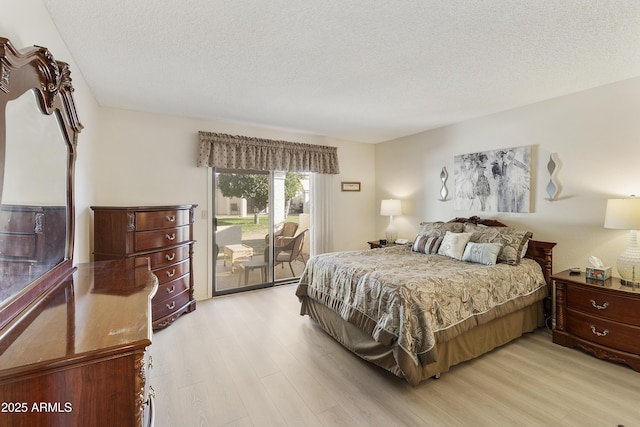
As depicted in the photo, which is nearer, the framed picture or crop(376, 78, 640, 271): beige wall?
crop(376, 78, 640, 271): beige wall

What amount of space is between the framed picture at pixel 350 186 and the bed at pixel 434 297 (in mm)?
1868

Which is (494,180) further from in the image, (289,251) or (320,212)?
(289,251)

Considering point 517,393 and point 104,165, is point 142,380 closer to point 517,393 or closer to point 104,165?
point 517,393

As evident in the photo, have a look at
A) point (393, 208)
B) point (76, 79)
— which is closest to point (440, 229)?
point (393, 208)

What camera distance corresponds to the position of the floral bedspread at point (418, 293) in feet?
A: 6.67

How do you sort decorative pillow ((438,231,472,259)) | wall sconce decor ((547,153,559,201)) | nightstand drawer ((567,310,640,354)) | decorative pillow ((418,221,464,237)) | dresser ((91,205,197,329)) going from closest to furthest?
nightstand drawer ((567,310,640,354))
dresser ((91,205,197,329))
wall sconce decor ((547,153,559,201))
decorative pillow ((438,231,472,259))
decorative pillow ((418,221,464,237))

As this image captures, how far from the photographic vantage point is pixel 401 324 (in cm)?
200

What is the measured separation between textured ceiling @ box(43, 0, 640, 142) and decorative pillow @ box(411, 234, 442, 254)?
1.59 metres

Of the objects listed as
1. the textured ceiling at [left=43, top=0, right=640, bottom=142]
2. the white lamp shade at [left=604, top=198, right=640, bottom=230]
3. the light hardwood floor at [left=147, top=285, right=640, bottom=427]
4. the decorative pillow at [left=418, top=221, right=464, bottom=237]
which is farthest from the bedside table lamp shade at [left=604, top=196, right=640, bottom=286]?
the decorative pillow at [left=418, top=221, right=464, bottom=237]

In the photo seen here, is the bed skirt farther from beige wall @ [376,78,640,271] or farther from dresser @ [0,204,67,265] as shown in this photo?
dresser @ [0,204,67,265]

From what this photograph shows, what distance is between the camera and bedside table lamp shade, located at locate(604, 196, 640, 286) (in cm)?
234

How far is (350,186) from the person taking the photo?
5246 mm

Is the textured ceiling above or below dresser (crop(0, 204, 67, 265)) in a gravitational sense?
above

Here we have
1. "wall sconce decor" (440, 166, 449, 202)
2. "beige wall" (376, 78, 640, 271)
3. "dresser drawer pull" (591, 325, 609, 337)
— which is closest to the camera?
"dresser drawer pull" (591, 325, 609, 337)
